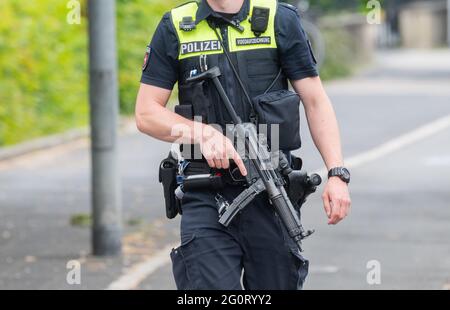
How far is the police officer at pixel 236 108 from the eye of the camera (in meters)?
5.16

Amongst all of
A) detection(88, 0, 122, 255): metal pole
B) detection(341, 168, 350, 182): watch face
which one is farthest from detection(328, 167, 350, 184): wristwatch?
detection(88, 0, 122, 255): metal pole

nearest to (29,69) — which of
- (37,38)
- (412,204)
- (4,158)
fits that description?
(37,38)

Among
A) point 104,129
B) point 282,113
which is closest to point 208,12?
point 282,113

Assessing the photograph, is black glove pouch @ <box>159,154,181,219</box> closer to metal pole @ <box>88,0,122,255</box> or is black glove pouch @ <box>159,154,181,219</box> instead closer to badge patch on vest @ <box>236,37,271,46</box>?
badge patch on vest @ <box>236,37,271,46</box>

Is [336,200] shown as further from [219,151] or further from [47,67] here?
[47,67]

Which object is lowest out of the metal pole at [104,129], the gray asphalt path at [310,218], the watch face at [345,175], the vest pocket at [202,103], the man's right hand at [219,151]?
the gray asphalt path at [310,218]

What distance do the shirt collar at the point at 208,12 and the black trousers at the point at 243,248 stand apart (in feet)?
2.26

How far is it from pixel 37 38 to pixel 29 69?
640mm

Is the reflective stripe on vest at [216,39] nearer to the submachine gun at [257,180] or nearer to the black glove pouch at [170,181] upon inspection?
the submachine gun at [257,180]

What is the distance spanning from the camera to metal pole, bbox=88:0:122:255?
33.0 feet

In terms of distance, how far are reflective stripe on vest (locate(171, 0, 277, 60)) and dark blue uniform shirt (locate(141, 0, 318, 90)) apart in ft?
0.08

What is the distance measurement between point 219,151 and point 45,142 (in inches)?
515

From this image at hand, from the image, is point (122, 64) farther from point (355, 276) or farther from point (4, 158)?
point (355, 276)

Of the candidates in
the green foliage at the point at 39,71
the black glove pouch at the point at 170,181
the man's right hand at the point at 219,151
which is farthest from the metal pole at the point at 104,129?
the green foliage at the point at 39,71
